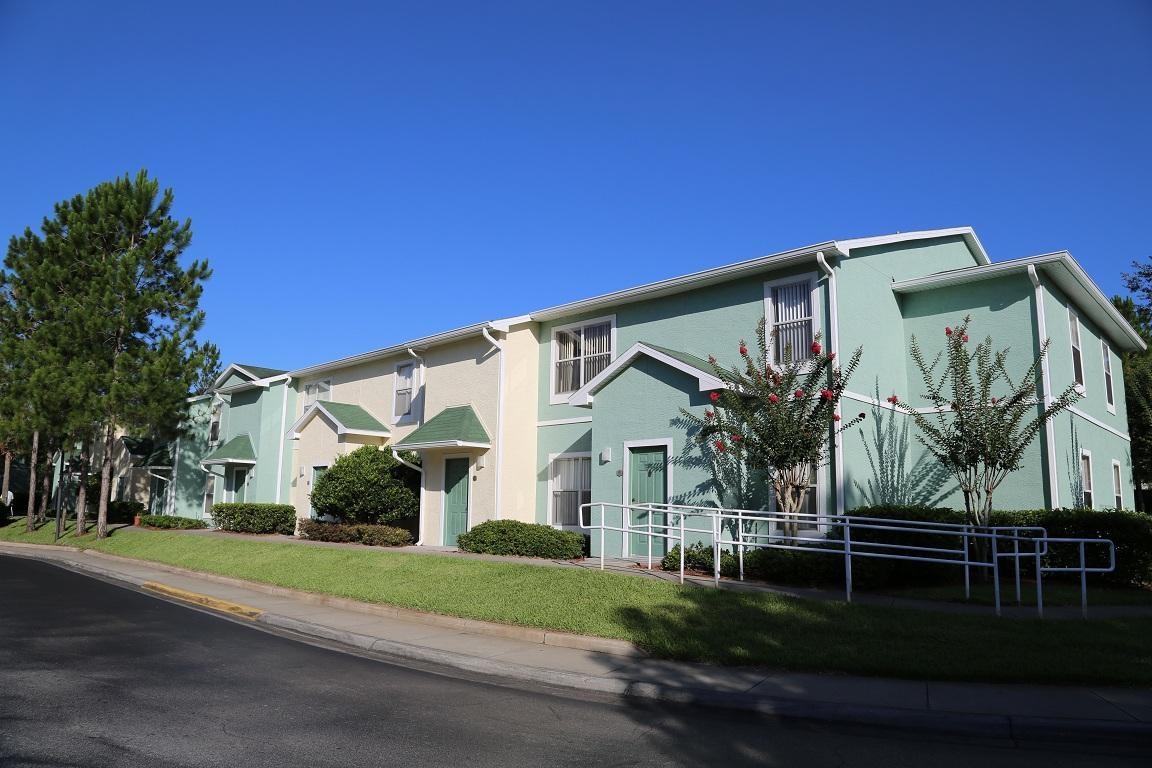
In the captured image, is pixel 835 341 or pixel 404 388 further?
pixel 404 388

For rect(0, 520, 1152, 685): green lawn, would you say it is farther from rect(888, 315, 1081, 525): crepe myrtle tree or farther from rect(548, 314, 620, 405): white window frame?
rect(548, 314, 620, 405): white window frame

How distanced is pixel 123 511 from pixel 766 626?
32006mm

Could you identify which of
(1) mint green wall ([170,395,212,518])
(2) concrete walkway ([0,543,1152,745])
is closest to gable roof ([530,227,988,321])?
(2) concrete walkway ([0,543,1152,745])

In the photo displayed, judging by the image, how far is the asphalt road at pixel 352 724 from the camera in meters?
5.41

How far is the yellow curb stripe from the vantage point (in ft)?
39.7

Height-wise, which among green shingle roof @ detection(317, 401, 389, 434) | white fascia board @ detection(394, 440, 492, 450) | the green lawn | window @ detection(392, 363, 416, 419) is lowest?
the green lawn

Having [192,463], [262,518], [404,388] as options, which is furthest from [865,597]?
[192,463]

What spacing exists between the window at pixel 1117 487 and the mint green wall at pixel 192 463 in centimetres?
2964

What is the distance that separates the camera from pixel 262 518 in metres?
24.8

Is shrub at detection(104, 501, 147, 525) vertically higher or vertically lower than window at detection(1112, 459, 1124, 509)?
lower

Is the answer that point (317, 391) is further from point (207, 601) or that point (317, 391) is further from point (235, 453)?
point (207, 601)

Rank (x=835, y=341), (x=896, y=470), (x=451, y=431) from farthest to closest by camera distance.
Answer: (x=451, y=431)
(x=896, y=470)
(x=835, y=341)

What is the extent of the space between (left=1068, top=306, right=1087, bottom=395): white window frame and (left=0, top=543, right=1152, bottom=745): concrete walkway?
10548 mm

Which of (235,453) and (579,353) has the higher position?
(579,353)
